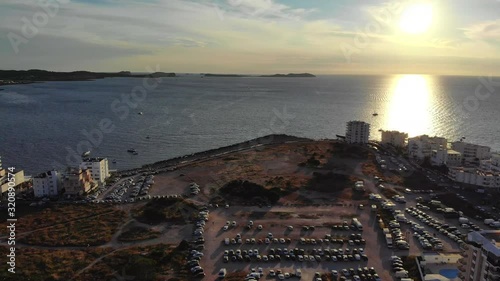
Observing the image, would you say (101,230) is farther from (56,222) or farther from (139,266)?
(139,266)

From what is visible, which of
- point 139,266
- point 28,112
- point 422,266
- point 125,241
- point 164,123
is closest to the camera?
point 139,266

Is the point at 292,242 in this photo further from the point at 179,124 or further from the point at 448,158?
the point at 179,124

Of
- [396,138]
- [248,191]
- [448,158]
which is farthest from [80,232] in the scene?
[396,138]

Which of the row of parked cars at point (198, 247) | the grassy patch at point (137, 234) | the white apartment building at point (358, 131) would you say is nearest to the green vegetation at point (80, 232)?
the grassy patch at point (137, 234)

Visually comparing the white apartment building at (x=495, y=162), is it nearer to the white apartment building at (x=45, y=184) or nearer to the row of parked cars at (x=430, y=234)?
the row of parked cars at (x=430, y=234)

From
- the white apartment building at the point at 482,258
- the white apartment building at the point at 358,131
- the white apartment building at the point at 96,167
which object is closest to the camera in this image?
the white apartment building at the point at 482,258

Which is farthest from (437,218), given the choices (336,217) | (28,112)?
(28,112)
